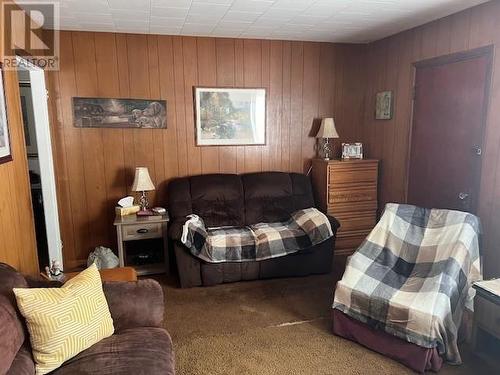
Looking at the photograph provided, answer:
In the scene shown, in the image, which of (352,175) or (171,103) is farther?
(352,175)

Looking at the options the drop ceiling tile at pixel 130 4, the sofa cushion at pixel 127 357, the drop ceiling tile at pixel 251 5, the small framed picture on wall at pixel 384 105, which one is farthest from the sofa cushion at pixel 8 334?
the small framed picture on wall at pixel 384 105

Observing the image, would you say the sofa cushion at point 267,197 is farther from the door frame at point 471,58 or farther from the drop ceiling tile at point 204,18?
the drop ceiling tile at point 204,18

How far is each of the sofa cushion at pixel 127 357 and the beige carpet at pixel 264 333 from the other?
1.68 feet

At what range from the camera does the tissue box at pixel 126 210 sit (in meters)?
3.52

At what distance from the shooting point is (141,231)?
341 cm

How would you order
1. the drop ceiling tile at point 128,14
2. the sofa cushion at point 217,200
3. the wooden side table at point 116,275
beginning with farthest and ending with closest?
the sofa cushion at point 217,200, the drop ceiling tile at point 128,14, the wooden side table at point 116,275

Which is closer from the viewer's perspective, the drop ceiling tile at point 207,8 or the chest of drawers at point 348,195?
the drop ceiling tile at point 207,8

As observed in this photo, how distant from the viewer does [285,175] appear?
4.02 metres

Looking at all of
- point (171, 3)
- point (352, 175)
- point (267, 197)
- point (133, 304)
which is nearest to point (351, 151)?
point (352, 175)

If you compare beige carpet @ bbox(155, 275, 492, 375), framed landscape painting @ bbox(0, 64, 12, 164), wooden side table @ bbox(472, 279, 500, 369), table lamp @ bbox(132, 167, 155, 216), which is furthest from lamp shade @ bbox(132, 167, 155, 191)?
wooden side table @ bbox(472, 279, 500, 369)

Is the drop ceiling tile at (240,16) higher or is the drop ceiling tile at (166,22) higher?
the drop ceiling tile at (240,16)

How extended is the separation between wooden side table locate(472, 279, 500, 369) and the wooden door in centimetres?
90

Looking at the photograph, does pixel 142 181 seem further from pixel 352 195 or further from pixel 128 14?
pixel 352 195

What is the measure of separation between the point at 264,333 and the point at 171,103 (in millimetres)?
2446
